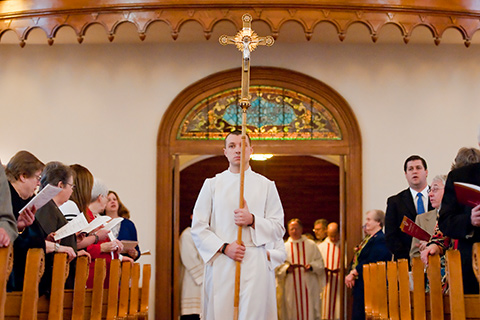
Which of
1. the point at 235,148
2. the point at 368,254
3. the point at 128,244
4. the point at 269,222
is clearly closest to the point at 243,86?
the point at 235,148

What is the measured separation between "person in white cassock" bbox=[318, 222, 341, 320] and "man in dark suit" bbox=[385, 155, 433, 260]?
5.49 metres

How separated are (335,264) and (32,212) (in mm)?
9586

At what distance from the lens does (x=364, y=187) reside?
11477 millimetres

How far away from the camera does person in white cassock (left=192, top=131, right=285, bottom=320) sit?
7.23m

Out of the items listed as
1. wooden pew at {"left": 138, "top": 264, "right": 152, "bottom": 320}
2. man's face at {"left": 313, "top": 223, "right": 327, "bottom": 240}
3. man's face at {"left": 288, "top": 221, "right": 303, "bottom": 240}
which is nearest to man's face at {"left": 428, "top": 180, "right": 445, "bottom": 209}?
wooden pew at {"left": 138, "top": 264, "right": 152, "bottom": 320}

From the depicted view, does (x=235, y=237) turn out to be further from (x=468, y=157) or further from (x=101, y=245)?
(x=468, y=157)

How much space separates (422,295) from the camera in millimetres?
5762

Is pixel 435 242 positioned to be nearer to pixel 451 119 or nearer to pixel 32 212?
pixel 32 212

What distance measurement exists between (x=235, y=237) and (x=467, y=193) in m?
2.85

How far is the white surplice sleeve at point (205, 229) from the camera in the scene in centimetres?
729

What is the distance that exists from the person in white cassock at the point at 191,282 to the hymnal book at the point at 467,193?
673 centimetres

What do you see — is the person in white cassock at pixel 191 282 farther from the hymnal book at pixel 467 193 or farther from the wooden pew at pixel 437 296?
the hymnal book at pixel 467 193

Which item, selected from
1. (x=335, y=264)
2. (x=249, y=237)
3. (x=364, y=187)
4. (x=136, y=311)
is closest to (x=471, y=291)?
(x=249, y=237)

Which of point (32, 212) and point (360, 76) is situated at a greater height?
point (360, 76)
